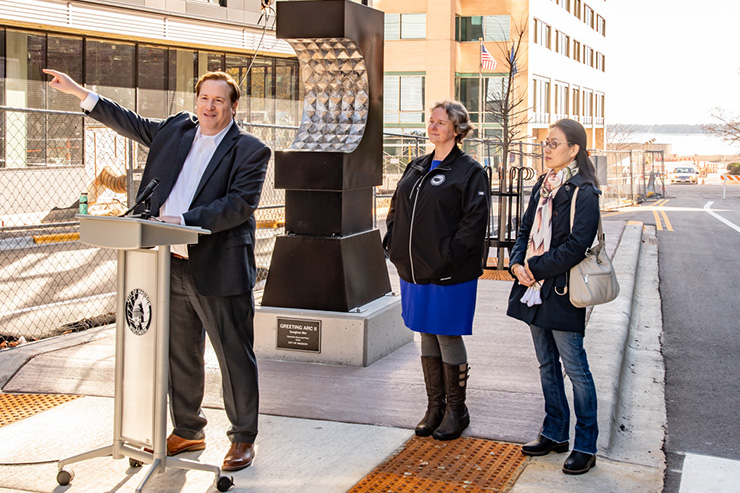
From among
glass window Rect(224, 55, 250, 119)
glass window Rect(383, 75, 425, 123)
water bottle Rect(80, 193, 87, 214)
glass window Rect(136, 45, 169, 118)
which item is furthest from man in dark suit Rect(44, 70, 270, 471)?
glass window Rect(383, 75, 425, 123)

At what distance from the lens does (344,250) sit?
6957 millimetres

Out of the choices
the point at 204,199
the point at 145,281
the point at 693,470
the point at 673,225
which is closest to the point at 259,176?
the point at 204,199

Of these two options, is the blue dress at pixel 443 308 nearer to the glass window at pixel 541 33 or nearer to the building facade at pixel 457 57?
the building facade at pixel 457 57

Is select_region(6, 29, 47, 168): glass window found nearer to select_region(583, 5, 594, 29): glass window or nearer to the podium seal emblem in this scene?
the podium seal emblem

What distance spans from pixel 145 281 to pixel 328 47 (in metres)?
3.39

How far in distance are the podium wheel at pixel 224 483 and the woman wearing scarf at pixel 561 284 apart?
68.1 inches

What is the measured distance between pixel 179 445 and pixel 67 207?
14238 millimetres

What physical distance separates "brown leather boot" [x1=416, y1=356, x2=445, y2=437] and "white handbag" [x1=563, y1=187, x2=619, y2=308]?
1.04 meters

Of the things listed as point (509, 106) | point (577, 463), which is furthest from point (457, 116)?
point (509, 106)

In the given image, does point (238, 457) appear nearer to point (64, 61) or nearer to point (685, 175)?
point (64, 61)

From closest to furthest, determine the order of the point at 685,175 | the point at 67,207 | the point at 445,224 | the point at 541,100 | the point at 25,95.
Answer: the point at 445,224 → the point at 67,207 → the point at 25,95 → the point at 541,100 → the point at 685,175

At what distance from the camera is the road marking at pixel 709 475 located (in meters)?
4.82

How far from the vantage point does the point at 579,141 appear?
4.86 m

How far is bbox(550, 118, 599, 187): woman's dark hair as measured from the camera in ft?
15.8
